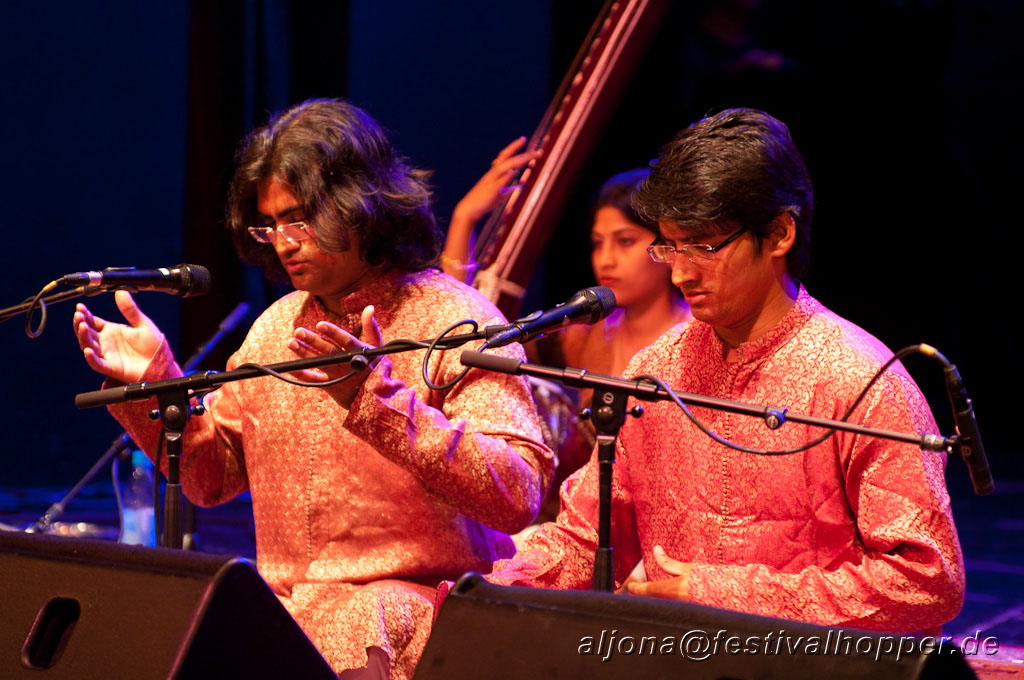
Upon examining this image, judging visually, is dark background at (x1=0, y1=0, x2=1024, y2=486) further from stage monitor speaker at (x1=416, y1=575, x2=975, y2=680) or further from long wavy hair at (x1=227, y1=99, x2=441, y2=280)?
stage monitor speaker at (x1=416, y1=575, x2=975, y2=680)

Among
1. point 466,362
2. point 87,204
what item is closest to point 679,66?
point 87,204

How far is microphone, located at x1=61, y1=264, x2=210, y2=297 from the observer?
2471mm

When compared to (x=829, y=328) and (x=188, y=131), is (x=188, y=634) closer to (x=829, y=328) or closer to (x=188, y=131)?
(x=829, y=328)

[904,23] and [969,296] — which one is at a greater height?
[904,23]

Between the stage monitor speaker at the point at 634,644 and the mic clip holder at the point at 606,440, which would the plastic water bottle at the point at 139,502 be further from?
the stage monitor speaker at the point at 634,644

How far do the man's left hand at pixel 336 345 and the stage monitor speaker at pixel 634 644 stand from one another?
23.1 inches

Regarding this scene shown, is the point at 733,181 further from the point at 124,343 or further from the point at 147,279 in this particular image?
the point at 124,343

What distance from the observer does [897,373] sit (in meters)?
2.28

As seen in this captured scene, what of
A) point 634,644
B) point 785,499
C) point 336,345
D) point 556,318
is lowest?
point 785,499

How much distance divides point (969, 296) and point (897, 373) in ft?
17.5

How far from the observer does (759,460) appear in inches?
93.9

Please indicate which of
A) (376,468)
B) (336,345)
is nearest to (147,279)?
(336,345)

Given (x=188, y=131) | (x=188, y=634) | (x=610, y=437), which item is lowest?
(x=188, y=131)

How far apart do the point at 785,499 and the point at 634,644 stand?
2.67ft
